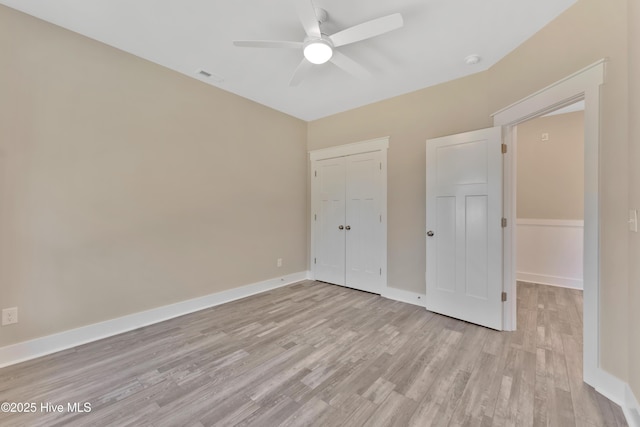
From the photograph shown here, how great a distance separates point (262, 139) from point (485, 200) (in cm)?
304

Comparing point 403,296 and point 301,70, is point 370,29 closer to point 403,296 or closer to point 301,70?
point 301,70

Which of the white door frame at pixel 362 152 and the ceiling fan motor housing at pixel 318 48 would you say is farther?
the white door frame at pixel 362 152

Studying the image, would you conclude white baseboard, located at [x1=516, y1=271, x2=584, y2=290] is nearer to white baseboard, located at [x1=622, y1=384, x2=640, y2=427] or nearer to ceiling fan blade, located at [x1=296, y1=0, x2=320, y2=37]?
white baseboard, located at [x1=622, y1=384, x2=640, y2=427]

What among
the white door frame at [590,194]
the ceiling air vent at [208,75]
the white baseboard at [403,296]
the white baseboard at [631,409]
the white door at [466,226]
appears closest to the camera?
the white baseboard at [631,409]

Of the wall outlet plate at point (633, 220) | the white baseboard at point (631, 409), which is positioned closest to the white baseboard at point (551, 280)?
the white baseboard at point (631, 409)

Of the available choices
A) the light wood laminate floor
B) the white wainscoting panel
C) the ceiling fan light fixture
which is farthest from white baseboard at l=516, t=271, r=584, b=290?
the ceiling fan light fixture

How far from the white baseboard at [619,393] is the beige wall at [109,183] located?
3.53 m

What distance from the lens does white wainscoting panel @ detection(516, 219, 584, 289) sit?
3946 millimetres

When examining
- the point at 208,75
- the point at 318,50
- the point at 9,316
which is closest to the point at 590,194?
the point at 318,50

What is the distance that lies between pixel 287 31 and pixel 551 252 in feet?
16.3

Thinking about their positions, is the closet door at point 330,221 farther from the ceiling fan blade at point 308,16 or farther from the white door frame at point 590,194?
the white door frame at point 590,194

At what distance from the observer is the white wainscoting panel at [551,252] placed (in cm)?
395

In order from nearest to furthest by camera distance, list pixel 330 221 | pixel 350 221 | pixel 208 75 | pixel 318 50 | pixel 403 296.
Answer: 1. pixel 318 50
2. pixel 208 75
3. pixel 403 296
4. pixel 350 221
5. pixel 330 221

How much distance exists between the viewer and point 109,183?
2.50 meters
